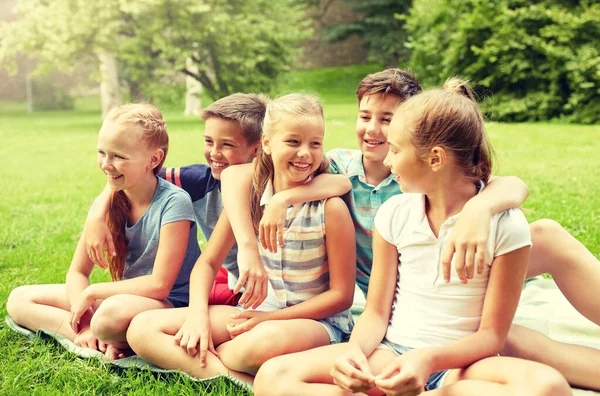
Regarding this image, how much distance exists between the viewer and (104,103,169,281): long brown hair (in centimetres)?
288

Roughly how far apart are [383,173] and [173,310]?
1053 millimetres

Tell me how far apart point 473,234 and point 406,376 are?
0.47 metres

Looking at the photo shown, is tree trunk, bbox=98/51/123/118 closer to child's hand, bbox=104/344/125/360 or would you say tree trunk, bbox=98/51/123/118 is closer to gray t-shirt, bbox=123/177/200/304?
gray t-shirt, bbox=123/177/200/304

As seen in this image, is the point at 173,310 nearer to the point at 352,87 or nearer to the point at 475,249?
the point at 475,249

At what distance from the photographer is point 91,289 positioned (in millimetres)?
2773

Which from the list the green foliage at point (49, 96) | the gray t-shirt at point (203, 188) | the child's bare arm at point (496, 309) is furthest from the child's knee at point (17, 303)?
the green foliage at point (49, 96)

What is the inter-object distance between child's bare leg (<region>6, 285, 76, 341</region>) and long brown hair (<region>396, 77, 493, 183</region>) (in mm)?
1781

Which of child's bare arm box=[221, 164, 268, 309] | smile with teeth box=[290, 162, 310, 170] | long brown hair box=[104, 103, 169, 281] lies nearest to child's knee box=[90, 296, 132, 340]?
long brown hair box=[104, 103, 169, 281]

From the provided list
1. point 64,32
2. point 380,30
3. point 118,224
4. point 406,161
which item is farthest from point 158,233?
point 380,30

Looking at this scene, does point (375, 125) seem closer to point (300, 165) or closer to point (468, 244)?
point (300, 165)

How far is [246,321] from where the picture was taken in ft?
8.25

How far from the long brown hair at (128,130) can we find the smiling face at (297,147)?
0.64m

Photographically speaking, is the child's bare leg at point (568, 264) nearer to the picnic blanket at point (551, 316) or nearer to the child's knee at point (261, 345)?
the picnic blanket at point (551, 316)

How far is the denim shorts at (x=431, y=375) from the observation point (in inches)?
85.1
